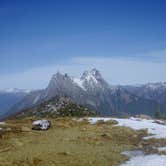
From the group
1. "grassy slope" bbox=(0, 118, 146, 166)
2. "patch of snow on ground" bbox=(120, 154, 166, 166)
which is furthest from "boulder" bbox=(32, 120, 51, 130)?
"patch of snow on ground" bbox=(120, 154, 166, 166)

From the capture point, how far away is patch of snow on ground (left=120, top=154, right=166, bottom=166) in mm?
24292

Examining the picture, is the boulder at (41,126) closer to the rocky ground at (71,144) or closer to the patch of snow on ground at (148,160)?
the rocky ground at (71,144)

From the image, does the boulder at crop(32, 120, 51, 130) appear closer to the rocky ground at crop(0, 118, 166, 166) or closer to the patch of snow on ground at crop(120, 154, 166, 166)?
the rocky ground at crop(0, 118, 166, 166)

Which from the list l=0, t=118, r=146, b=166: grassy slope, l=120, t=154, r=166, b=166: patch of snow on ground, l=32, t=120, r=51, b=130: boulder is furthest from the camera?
l=32, t=120, r=51, b=130: boulder

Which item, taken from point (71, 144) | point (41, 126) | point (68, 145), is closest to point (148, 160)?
point (68, 145)

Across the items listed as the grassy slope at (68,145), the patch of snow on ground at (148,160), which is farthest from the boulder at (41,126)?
the patch of snow on ground at (148,160)

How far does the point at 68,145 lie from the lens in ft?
104

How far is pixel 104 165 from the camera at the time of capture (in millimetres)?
24328

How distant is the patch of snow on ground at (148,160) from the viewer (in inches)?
956

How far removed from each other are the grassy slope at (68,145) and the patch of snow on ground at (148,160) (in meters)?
0.94

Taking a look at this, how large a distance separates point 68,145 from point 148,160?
30.6 ft

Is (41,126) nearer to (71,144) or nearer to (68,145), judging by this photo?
(71,144)

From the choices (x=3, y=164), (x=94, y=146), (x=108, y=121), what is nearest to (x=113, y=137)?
(x=94, y=146)

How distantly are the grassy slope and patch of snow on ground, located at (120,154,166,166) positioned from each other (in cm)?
94
